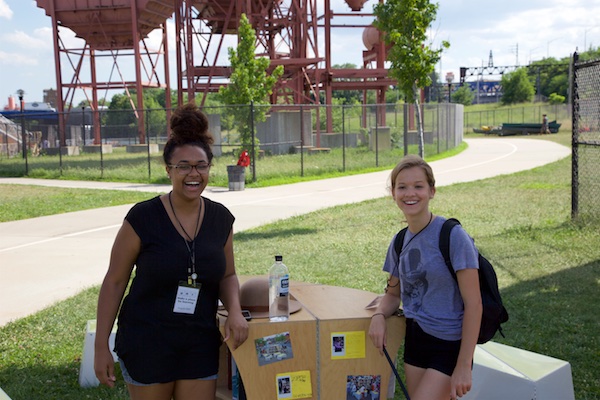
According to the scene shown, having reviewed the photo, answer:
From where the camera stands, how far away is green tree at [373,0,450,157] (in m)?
15.6

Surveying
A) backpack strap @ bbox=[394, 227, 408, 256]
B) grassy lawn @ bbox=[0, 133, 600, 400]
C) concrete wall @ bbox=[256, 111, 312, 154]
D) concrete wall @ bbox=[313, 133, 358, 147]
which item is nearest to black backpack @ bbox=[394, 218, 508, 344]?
backpack strap @ bbox=[394, 227, 408, 256]

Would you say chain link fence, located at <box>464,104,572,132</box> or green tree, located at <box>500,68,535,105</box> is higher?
green tree, located at <box>500,68,535,105</box>

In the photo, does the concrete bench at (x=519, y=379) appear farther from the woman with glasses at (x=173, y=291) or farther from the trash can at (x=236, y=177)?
the trash can at (x=236, y=177)

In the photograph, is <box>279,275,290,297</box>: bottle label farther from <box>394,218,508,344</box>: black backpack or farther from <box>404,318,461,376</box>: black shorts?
<box>394,218,508,344</box>: black backpack

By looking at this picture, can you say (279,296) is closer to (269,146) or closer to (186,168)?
(186,168)

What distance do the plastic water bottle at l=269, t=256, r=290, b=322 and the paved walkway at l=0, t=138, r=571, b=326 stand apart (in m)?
1.21

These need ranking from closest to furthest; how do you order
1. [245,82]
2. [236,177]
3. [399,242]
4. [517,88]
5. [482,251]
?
1. [399,242]
2. [482,251]
3. [236,177]
4. [245,82]
5. [517,88]

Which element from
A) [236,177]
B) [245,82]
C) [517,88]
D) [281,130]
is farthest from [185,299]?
[517,88]

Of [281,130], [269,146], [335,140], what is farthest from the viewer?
[335,140]

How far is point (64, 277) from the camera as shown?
958cm

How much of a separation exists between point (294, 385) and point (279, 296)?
1.59 feet

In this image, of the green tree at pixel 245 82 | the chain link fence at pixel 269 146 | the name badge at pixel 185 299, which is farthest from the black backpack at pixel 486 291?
the green tree at pixel 245 82

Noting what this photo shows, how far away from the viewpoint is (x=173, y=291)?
337 centimetres

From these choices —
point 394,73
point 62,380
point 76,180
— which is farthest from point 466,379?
point 76,180
